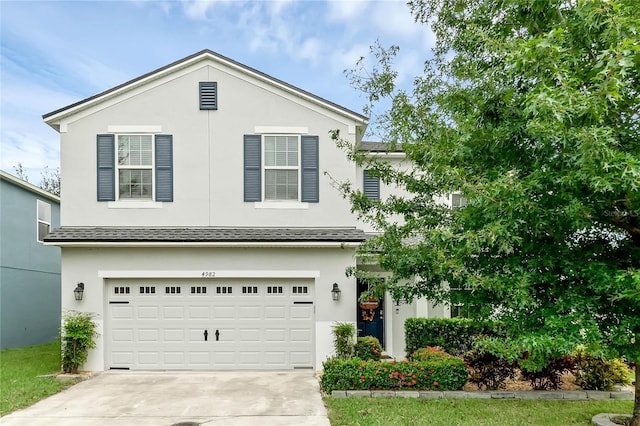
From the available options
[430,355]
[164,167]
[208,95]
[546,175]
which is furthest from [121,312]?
[546,175]

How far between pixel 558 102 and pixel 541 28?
2.15m

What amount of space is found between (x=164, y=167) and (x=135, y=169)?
2.46 feet

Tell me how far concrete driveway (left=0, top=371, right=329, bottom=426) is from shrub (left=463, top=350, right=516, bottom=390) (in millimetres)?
3226

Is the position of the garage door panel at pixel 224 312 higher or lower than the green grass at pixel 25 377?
higher

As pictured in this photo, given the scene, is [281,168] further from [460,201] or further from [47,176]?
[47,176]

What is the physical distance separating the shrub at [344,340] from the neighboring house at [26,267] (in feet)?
38.0

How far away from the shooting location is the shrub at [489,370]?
28.5 ft

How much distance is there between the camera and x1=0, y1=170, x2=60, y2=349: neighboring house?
14508 millimetres

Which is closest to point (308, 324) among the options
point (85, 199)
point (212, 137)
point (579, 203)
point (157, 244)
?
point (157, 244)

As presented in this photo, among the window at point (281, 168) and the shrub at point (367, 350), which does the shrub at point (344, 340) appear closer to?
the shrub at point (367, 350)

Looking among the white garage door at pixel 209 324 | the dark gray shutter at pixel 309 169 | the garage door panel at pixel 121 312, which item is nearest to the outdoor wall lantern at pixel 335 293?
the white garage door at pixel 209 324

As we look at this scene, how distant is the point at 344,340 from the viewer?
34.0ft

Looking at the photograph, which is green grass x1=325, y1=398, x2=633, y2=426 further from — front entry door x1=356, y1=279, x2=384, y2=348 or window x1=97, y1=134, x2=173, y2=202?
window x1=97, y1=134, x2=173, y2=202

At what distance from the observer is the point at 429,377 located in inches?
336
